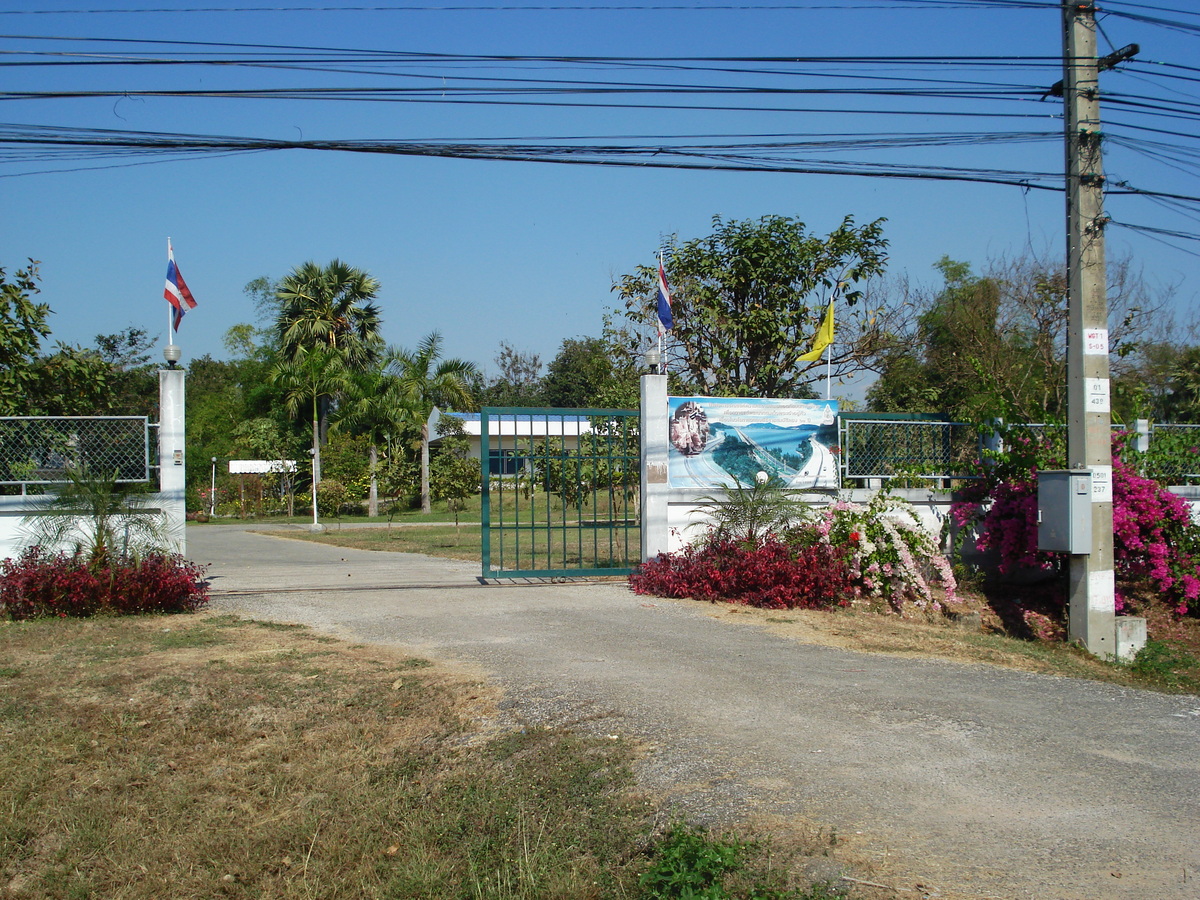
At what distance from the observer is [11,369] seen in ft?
44.1

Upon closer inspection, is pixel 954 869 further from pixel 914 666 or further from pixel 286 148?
pixel 286 148

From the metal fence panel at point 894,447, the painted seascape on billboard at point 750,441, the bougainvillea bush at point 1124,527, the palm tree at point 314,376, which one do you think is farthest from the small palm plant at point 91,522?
the palm tree at point 314,376

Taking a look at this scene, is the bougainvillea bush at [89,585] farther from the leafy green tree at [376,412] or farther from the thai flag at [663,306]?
the leafy green tree at [376,412]

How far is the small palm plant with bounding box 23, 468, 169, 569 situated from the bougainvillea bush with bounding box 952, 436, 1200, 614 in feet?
32.8

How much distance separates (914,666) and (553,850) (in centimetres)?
479

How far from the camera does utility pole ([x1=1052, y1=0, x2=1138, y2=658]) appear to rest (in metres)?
9.93

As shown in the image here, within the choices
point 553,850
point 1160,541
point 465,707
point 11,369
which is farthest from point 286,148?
point 1160,541

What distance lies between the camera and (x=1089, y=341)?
9.94 meters

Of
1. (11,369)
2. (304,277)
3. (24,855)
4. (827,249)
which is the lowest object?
(24,855)

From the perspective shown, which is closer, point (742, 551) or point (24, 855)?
point (24, 855)

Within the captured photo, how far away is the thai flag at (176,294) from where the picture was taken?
11.9 metres

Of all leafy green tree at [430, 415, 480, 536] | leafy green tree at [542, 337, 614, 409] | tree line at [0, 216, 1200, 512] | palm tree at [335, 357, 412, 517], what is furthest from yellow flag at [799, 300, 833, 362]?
leafy green tree at [542, 337, 614, 409]

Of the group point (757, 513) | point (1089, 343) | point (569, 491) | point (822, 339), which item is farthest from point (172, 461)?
point (569, 491)

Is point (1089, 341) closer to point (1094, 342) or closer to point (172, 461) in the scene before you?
point (1094, 342)
